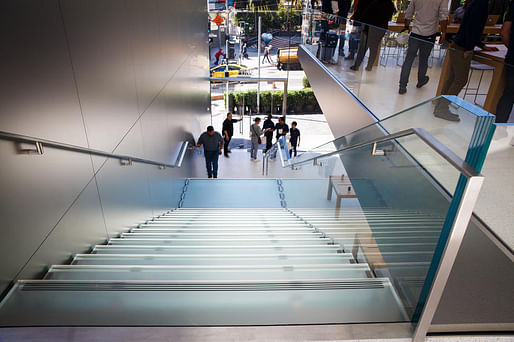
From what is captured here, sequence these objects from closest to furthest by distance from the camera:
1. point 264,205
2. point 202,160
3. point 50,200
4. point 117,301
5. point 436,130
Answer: point 117,301 < point 436,130 < point 50,200 < point 264,205 < point 202,160

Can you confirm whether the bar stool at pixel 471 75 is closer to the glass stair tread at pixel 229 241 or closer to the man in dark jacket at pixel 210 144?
the glass stair tread at pixel 229 241

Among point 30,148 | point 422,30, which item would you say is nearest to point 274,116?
point 422,30

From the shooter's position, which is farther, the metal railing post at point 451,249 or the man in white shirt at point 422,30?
the man in white shirt at point 422,30

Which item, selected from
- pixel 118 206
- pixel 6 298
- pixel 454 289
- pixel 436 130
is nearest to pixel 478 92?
pixel 436 130

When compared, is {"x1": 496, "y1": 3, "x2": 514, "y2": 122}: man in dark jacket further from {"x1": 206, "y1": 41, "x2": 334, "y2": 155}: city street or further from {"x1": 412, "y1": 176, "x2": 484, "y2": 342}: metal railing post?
{"x1": 206, "y1": 41, "x2": 334, "y2": 155}: city street

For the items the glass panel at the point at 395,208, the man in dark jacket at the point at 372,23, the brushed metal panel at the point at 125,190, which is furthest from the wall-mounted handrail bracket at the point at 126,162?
the man in dark jacket at the point at 372,23

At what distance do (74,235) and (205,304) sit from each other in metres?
1.72

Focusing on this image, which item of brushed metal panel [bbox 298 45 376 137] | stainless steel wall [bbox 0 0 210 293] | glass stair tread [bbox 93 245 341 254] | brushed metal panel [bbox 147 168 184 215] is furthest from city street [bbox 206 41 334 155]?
glass stair tread [bbox 93 245 341 254]

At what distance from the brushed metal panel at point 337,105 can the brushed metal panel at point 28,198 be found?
408 cm

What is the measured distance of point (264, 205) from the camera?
698 cm

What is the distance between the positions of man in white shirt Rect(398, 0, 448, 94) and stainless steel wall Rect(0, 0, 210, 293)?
4.03 m

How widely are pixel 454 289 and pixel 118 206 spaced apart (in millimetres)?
3360

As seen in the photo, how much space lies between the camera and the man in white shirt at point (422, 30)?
16.9ft

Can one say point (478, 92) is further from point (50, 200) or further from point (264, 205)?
point (50, 200)
